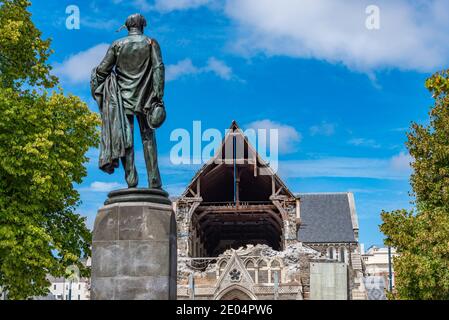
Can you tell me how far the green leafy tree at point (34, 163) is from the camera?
19.4 m

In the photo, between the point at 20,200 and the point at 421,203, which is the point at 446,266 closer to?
the point at 421,203

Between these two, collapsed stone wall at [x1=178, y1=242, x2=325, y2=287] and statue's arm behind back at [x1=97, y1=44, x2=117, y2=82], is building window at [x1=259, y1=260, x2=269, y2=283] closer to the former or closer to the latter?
collapsed stone wall at [x1=178, y1=242, x2=325, y2=287]

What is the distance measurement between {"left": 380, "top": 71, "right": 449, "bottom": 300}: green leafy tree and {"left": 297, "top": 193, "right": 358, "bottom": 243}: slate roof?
43.4 m

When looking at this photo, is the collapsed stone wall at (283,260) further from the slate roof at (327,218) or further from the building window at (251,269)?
the slate roof at (327,218)

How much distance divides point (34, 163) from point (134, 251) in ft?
38.1

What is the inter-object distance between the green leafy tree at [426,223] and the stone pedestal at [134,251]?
1356cm

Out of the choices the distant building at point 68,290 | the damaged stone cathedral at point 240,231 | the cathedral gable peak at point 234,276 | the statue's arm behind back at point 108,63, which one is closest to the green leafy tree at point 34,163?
the statue's arm behind back at point 108,63

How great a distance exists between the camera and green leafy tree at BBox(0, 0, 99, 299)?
1936cm

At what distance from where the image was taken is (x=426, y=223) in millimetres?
22125

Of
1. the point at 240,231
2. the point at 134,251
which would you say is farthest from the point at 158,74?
the point at 240,231

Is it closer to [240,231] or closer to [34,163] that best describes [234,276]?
[240,231]
